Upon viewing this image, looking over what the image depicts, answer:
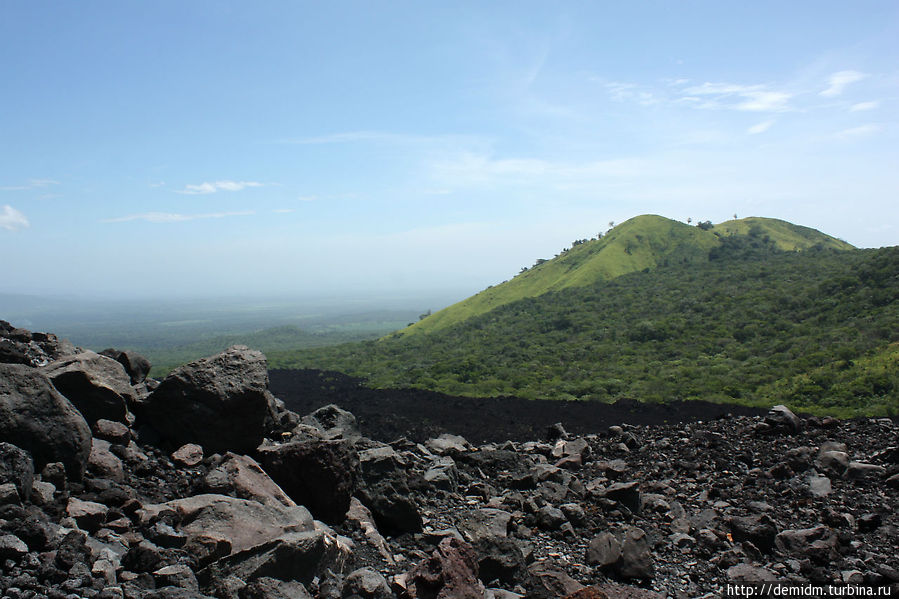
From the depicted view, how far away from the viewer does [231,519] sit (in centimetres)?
696

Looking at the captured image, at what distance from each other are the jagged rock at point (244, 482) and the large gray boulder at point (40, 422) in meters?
1.79

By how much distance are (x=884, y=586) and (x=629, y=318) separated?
154ft

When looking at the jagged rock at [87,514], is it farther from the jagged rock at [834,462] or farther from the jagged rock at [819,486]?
the jagged rock at [834,462]

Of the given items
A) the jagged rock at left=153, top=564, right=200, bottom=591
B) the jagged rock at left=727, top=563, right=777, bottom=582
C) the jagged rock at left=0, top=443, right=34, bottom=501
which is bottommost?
the jagged rock at left=727, top=563, right=777, bottom=582

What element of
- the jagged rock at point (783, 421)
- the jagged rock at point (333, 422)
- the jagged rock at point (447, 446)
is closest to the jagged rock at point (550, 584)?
the jagged rock at point (333, 422)

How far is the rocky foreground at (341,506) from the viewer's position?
6.17 m

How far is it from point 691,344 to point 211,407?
41169 millimetres

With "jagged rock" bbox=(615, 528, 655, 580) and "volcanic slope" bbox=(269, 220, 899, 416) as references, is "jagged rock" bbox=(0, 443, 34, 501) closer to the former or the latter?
"jagged rock" bbox=(615, 528, 655, 580)

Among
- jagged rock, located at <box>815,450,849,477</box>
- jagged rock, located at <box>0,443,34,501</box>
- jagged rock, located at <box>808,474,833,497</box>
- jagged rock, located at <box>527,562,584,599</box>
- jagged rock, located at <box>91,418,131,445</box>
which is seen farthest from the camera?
jagged rock, located at <box>815,450,849,477</box>

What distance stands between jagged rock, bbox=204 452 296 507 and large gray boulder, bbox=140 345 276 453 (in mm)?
837

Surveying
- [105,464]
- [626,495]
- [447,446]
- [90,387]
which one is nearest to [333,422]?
[447,446]

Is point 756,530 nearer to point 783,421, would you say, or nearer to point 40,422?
point 783,421

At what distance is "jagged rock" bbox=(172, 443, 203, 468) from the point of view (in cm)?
902

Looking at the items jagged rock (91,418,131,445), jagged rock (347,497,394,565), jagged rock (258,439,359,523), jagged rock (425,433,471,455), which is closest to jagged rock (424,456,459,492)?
jagged rock (425,433,471,455)
